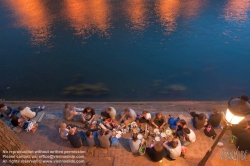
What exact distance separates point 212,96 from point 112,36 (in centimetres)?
1369

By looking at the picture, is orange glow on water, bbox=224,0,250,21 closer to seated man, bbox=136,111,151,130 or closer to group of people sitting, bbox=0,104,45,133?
seated man, bbox=136,111,151,130

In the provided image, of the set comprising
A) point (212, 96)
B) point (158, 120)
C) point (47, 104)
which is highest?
point (158, 120)

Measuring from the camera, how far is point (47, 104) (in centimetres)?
1192

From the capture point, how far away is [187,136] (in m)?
7.95

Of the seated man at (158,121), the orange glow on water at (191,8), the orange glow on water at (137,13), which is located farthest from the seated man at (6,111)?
the orange glow on water at (191,8)

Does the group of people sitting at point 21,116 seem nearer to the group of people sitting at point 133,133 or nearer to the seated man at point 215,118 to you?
the group of people sitting at point 133,133

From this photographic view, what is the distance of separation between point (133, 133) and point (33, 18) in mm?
27115

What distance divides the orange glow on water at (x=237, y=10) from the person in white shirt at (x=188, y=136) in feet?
74.2

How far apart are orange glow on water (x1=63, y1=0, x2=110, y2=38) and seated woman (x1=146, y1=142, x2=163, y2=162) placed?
59.5 ft

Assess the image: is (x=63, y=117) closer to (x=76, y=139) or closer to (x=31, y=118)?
(x=31, y=118)

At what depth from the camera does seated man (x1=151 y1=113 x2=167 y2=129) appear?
8976 millimetres

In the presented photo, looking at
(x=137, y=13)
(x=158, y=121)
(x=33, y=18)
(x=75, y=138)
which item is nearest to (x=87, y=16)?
(x=137, y=13)

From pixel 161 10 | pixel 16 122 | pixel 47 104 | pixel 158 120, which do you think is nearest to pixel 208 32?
pixel 161 10

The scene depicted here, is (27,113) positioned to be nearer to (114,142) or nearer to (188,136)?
(114,142)
